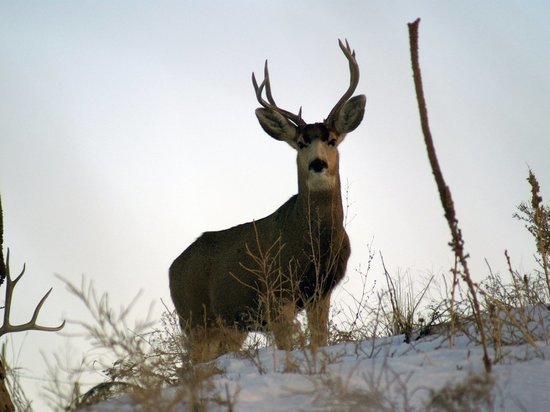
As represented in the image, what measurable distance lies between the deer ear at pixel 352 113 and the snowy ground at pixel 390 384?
5.13m

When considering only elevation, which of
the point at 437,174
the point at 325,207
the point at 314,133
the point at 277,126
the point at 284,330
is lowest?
the point at 284,330

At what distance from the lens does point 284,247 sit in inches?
344

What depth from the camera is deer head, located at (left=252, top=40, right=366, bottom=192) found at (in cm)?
912

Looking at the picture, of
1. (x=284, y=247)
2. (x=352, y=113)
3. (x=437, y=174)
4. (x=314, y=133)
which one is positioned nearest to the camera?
(x=437, y=174)

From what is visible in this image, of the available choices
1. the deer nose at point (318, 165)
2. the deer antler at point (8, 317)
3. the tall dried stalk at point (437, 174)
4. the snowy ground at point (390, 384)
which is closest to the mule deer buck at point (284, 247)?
the deer nose at point (318, 165)

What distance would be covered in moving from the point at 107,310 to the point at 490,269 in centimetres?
350

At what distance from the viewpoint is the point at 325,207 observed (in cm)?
910

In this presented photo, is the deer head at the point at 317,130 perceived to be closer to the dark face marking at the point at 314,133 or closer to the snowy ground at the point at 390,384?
the dark face marking at the point at 314,133

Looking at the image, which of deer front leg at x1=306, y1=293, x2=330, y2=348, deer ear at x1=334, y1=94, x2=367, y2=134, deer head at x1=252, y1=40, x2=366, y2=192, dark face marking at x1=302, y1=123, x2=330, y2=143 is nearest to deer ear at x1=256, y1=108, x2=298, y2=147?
deer head at x1=252, y1=40, x2=366, y2=192

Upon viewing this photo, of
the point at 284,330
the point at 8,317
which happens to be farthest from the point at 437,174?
the point at 8,317

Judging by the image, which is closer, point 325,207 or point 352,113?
point 325,207

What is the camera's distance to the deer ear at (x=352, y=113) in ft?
32.4

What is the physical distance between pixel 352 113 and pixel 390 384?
6.54 m

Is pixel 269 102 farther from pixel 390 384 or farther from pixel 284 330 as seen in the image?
pixel 390 384
